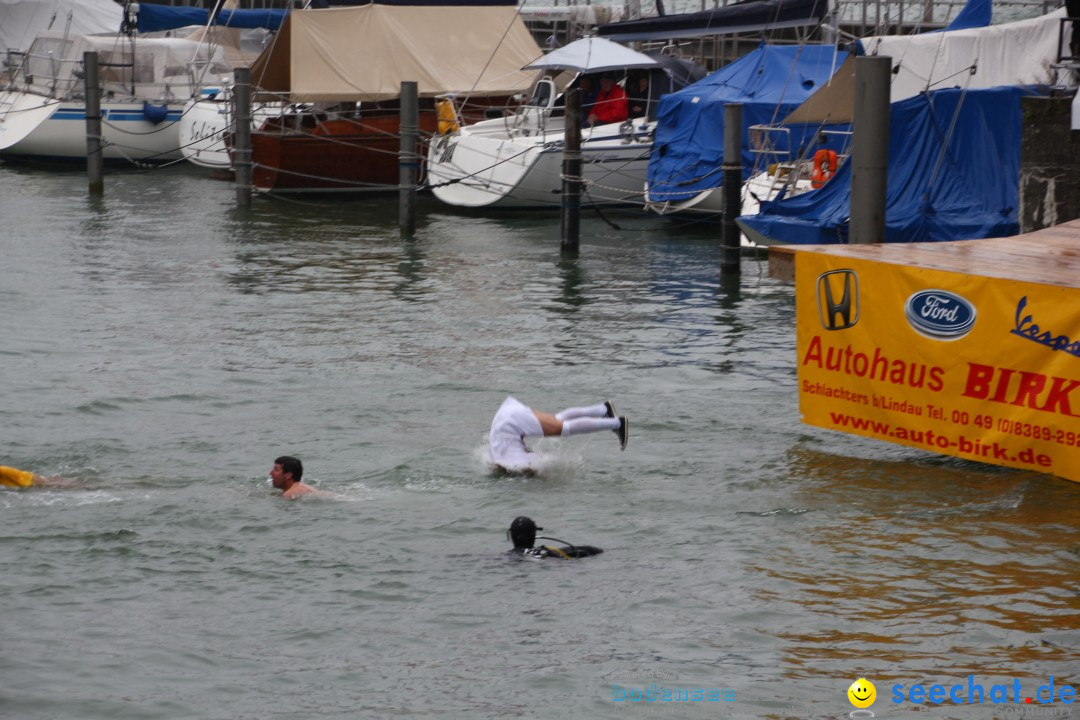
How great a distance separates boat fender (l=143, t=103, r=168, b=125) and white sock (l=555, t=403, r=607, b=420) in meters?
28.9

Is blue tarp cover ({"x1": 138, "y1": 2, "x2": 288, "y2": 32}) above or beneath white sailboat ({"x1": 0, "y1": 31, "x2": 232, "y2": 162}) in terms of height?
above

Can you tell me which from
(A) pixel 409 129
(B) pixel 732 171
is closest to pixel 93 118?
(A) pixel 409 129

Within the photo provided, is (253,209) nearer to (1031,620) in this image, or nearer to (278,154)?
(278,154)

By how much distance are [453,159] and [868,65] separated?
1606 cm

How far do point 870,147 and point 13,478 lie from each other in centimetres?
1015

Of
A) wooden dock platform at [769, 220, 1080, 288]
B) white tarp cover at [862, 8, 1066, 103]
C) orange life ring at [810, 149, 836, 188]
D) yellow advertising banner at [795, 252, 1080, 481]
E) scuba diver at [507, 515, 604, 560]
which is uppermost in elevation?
white tarp cover at [862, 8, 1066, 103]

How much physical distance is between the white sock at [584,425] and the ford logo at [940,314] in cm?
285

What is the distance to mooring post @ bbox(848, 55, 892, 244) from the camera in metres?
16.9

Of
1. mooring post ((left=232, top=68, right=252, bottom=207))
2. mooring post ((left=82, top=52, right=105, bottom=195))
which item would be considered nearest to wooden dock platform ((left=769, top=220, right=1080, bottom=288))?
mooring post ((left=232, top=68, right=252, bottom=207))

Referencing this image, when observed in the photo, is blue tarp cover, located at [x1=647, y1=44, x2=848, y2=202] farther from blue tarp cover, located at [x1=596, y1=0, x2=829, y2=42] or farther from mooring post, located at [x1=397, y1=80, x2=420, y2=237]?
mooring post, located at [x1=397, y1=80, x2=420, y2=237]

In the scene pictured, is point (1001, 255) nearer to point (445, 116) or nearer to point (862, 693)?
point (862, 693)

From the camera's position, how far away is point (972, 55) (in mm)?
23578

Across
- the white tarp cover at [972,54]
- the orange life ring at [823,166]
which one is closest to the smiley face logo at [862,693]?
the white tarp cover at [972,54]

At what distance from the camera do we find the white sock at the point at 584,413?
523 inches
